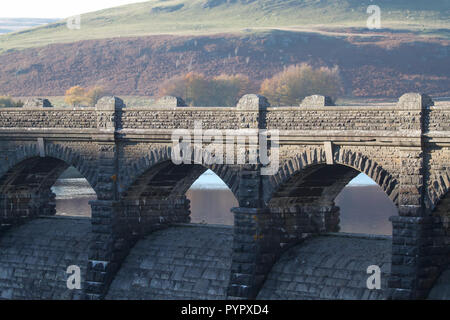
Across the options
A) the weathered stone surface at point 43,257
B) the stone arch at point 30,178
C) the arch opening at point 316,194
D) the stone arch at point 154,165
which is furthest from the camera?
the weathered stone surface at point 43,257

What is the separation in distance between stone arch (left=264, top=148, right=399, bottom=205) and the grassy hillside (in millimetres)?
136951

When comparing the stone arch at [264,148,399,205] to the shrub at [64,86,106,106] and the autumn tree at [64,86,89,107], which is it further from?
the shrub at [64,86,106,106]

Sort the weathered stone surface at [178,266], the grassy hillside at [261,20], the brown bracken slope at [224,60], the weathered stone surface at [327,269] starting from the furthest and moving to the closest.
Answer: the grassy hillside at [261,20]
the brown bracken slope at [224,60]
the weathered stone surface at [178,266]
the weathered stone surface at [327,269]

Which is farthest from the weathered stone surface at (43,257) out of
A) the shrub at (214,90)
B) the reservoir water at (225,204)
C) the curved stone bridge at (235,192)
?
the shrub at (214,90)

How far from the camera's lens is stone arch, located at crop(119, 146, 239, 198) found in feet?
94.9

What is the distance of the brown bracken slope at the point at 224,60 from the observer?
146500 mm

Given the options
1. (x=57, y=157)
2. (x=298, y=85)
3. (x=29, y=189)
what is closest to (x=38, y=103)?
(x=57, y=157)

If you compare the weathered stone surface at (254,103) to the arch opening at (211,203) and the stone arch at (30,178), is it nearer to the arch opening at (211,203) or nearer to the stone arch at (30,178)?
the stone arch at (30,178)

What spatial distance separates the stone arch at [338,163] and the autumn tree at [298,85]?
10368 centimetres

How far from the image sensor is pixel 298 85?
5315 inches

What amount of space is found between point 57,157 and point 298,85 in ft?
338

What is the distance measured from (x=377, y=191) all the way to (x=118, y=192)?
158ft

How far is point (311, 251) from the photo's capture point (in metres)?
28.9

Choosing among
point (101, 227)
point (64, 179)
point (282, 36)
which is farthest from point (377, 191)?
point (282, 36)
